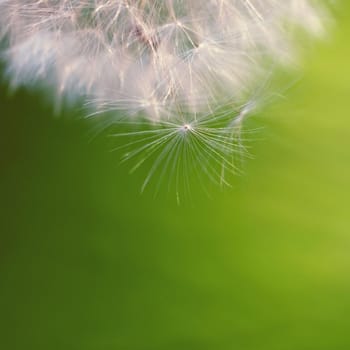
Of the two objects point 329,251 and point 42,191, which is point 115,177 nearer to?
point 42,191

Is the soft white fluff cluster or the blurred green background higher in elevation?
the soft white fluff cluster

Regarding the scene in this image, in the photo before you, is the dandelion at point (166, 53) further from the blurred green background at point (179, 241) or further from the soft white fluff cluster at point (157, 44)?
the blurred green background at point (179, 241)

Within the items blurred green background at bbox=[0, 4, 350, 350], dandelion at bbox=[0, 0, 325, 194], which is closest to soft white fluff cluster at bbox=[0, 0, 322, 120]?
dandelion at bbox=[0, 0, 325, 194]

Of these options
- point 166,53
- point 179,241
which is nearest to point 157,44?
point 166,53

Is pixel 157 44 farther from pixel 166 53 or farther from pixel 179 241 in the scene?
pixel 179 241

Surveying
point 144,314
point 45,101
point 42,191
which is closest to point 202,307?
point 144,314

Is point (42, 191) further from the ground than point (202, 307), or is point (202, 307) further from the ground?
point (42, 191)

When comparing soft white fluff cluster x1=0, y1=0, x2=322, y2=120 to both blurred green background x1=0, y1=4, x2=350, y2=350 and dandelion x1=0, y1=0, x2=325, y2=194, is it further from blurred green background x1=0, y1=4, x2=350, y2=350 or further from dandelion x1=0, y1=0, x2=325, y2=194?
blurred green background x1=0, y1=4, x2=350, y2=350
